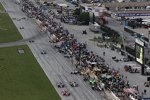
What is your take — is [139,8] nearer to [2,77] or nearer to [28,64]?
[28,64]

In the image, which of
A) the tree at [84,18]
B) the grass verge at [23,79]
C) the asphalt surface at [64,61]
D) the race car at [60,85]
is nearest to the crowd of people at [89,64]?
the asphalt surface at [64,61]

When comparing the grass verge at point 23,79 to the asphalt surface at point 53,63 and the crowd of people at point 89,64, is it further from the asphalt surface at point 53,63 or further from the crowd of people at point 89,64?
the crowd of people at point 89,64

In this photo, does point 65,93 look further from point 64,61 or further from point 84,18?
point 84,18

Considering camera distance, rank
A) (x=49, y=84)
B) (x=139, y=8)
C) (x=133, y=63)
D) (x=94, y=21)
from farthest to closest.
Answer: (x=139, y=8) → (x=94, y=21) → (x=133, y=63) → (x=49, y=84)

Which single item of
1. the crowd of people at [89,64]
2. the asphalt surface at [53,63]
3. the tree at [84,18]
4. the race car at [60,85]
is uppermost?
the tree at [84,18]

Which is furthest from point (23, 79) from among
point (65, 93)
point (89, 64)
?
point (89, 64)

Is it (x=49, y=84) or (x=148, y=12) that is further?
(x=148, y=12)

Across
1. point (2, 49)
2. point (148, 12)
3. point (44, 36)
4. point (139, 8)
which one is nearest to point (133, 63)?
point (2, 49)
